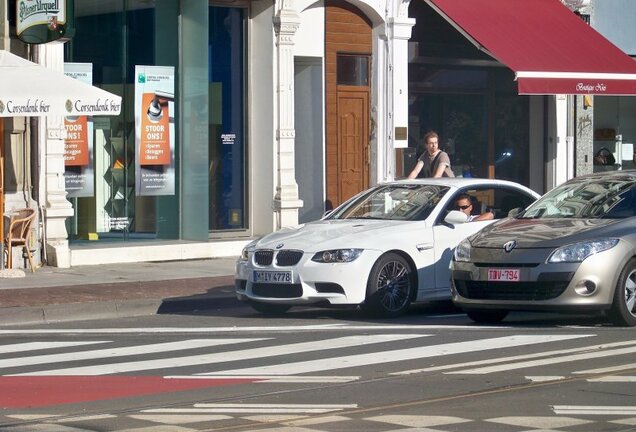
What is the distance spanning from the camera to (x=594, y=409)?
8.38 m

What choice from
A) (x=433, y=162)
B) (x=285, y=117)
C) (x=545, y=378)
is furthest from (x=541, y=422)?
(x=285, y=117)

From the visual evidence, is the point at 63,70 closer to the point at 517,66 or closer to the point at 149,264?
the point at 149,264

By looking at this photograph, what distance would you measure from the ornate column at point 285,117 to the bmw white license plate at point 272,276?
24.5 ft

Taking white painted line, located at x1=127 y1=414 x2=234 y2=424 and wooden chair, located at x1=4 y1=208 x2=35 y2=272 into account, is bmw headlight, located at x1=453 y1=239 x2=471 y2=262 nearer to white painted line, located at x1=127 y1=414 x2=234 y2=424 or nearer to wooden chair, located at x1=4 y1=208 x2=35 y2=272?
white painted line, located at x1=127 y1=414 x2=234 y2=424

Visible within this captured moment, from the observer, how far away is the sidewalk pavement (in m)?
14.6

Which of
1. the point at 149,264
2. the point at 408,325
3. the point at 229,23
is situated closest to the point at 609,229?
the point at 408,325

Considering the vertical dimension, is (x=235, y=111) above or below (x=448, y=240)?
above

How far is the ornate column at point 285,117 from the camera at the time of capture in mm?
21406

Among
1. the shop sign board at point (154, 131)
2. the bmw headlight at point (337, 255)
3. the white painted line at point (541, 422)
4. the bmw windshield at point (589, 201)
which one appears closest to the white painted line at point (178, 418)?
the white painted line at point (541, 422)

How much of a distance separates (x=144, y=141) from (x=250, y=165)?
2.05 metres

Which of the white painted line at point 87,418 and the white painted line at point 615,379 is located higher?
the white painted line at point 615,379

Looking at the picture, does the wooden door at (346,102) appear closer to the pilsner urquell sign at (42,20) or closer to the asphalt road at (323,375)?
the pilsner urquell sign at (42,20)

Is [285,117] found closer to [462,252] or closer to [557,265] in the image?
[462,252]

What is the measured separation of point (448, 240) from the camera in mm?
14422
